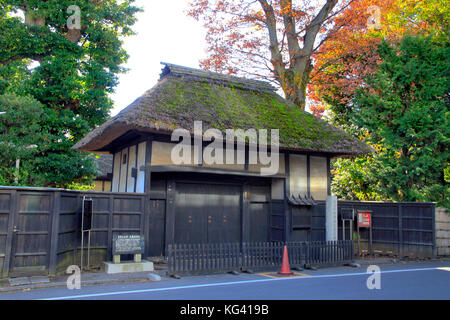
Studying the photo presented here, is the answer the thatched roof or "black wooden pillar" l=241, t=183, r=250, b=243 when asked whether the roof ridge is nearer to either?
the thatched roof

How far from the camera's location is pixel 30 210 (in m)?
9.12

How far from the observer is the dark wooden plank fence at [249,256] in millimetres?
10047

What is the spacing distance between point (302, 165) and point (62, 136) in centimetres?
1079

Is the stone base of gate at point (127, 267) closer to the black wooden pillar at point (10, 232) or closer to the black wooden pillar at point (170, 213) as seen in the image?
the black wooden pillar at point (170, 213)

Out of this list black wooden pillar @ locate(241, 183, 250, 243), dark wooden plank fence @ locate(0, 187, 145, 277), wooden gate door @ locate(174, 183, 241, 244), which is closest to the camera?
dark wooden plank fence @ locate(0, 187, 145, 277)

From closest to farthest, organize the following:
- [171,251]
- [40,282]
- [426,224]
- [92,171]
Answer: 1. [40,282]
2. [171,251]
3. [426,224]
4. [92,171]

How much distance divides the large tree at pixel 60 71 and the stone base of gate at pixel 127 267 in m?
8.05

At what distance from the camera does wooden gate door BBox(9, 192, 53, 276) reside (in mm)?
8836

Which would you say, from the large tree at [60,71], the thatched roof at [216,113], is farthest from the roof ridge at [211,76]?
the large tree at [60,71]

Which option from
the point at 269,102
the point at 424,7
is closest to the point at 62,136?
the point at 269,102

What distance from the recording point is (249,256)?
426 inches

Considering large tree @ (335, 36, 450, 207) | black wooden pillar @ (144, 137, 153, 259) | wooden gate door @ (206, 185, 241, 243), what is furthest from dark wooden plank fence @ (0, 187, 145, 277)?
large tree @ (335, 36, 450, 207)

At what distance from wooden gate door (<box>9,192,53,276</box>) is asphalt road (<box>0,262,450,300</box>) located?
4.25 feet
